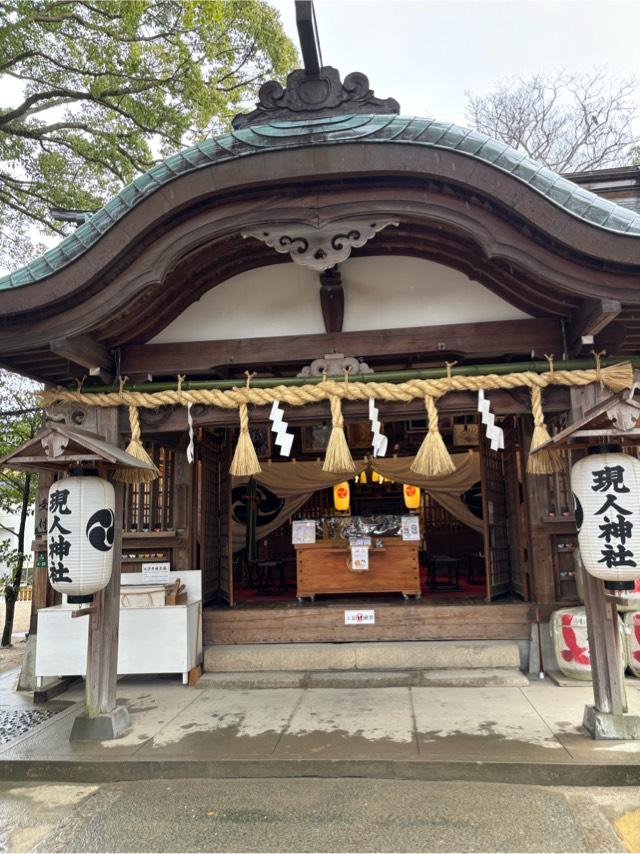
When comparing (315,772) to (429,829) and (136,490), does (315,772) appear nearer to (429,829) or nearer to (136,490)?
(429,829)

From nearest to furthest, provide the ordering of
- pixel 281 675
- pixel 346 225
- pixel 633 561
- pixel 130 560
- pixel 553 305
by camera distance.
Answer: pixel 633 561 < pixel 346 225 < pixel 553 305 < pixel 281 675 < pixel 130 560

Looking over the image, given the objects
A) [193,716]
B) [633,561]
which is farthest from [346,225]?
[193,716]

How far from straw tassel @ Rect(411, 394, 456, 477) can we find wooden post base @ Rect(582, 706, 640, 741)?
2303 millimetres

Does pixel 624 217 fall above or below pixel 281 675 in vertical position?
above

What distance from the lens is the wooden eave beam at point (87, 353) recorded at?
4.93m

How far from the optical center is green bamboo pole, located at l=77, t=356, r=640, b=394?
5016mm

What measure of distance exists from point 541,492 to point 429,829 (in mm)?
4443

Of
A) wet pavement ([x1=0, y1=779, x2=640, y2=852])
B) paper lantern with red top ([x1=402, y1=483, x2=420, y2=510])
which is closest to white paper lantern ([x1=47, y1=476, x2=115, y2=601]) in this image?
wet pavement ([x1=0, y1=779, x2=640, y2=852])

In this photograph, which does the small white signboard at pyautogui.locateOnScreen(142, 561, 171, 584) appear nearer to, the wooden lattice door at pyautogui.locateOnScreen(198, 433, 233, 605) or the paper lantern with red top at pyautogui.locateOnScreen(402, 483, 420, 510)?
the wooden lattice door at pyautogui.locateOnScreen(198, 433, 233, 605)

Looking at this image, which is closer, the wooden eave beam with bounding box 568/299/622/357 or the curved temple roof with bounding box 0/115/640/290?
the wooden eave beam with bounding box 568/299/622/357

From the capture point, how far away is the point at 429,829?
3564 millimetres

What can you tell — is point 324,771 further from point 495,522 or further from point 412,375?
point 495,522

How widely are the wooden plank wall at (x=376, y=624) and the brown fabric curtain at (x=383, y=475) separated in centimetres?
313

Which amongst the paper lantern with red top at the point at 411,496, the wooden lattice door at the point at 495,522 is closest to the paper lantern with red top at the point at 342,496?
the paper lantern with red top at the point at 411,496
